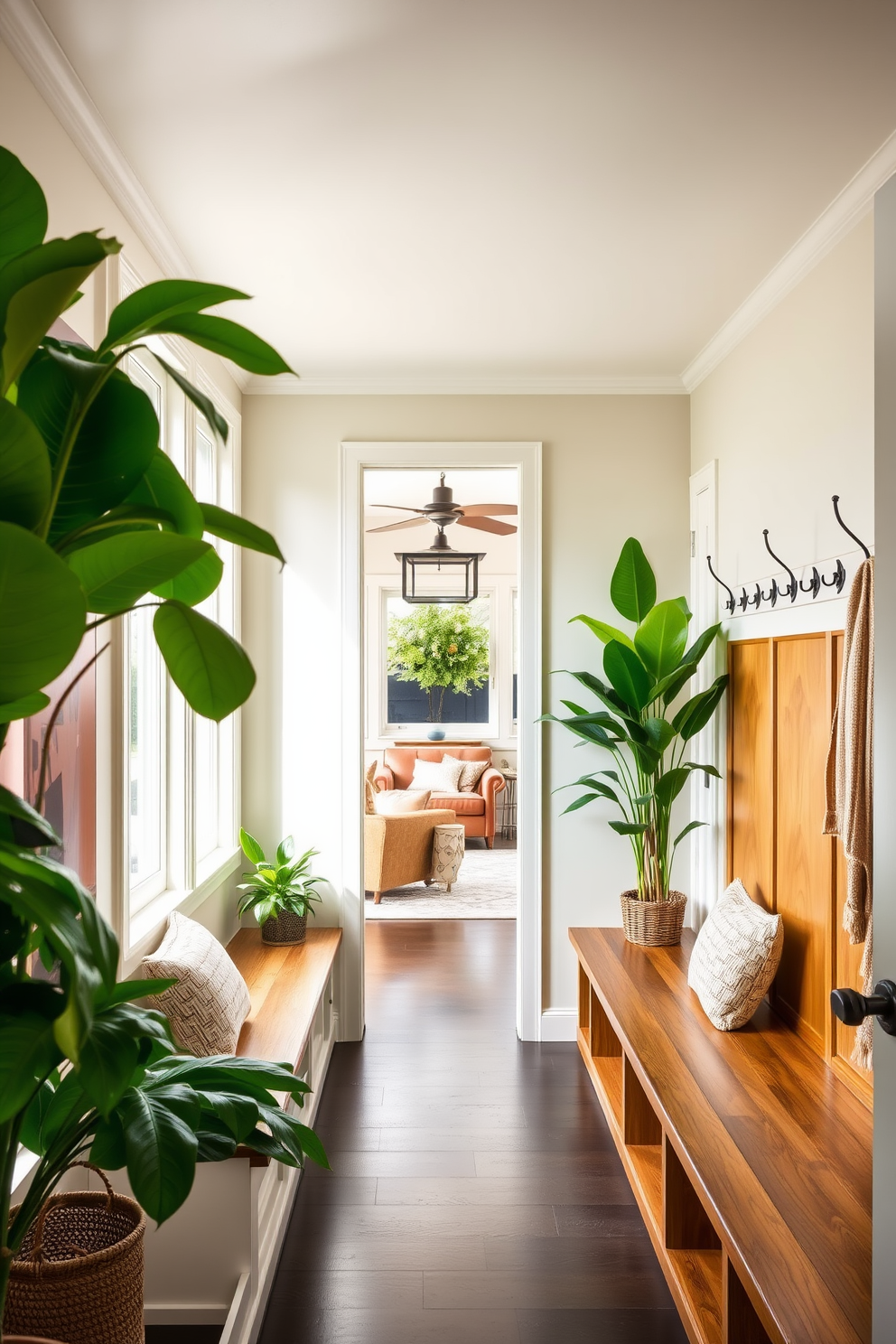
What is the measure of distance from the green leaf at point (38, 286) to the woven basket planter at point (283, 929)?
3.05 meters

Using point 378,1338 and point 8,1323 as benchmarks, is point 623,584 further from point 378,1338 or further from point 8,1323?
point 8,1323

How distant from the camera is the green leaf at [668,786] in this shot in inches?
135

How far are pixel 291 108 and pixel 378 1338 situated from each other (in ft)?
8.83

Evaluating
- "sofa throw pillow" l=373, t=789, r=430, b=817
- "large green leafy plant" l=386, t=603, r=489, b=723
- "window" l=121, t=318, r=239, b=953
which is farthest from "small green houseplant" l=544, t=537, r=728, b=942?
"large green leafy plant" l=386, t=603, r=489, b=723

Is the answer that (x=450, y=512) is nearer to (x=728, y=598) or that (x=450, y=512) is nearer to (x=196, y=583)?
(x=728, y=598)

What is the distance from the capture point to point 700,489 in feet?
12.4

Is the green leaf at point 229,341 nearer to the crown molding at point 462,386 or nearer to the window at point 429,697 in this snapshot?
the crown molding at point 462,386

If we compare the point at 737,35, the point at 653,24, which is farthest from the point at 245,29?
the point at 737,35

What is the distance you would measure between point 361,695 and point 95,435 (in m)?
2.92

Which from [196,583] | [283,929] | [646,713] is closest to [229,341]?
[196,583]

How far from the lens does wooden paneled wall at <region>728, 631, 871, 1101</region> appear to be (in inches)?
99.2

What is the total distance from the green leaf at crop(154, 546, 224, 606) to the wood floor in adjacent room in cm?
185

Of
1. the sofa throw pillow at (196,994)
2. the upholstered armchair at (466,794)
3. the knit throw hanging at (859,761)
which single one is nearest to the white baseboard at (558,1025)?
the sofa throw pillow at (196,994)

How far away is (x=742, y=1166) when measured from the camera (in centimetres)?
194
